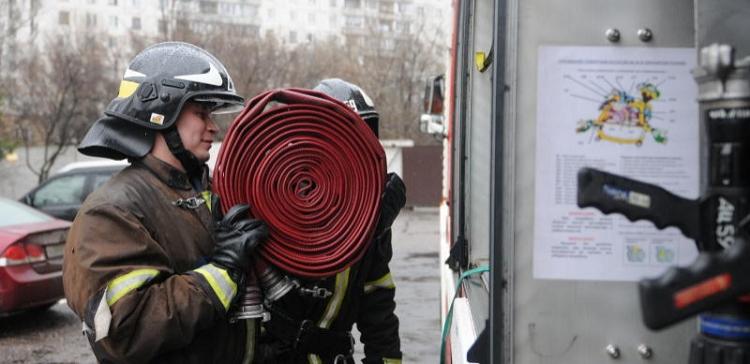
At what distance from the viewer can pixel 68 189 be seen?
13.7 metres

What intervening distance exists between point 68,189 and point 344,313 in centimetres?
1137

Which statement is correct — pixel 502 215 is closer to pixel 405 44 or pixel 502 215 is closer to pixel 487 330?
pixel 487 330

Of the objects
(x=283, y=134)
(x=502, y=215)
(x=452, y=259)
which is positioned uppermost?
(x=283, y=134)

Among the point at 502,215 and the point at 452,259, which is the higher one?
the point at 502,215

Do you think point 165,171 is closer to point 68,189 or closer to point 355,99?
point 355,99

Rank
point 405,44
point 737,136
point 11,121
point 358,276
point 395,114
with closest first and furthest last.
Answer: point 737,136
point 358,276
point 11,121
point 395,114
point 405,44

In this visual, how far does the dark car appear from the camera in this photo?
13.4 m

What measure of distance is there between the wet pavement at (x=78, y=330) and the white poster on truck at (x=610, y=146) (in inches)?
228

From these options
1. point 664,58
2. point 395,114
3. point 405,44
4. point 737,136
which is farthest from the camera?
point 405,44

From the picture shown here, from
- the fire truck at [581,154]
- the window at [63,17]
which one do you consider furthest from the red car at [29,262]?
the window at [63,17]

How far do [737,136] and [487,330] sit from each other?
29.5 inches

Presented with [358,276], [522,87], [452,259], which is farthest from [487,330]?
[452,259]

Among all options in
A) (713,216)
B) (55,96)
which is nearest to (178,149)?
(713,216)

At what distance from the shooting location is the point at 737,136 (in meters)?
1.46
